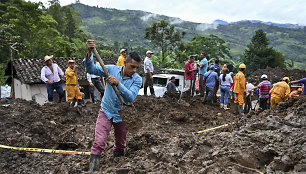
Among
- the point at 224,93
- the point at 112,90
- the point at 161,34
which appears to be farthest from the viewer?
the point at 161,34

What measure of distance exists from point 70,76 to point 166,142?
512 centimetres

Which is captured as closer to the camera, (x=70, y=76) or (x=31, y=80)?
(x=70, y=76)

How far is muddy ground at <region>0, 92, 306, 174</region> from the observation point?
9.41ft

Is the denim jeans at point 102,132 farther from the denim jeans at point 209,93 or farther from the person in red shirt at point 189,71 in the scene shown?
the person in red shirt at point 189,71

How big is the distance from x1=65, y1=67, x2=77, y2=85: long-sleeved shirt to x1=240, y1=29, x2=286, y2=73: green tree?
4459 centimetres

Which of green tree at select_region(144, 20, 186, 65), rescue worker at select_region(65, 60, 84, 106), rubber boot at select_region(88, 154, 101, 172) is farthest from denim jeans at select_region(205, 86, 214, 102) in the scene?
green tree at select_region(144, 20, 186, 65)

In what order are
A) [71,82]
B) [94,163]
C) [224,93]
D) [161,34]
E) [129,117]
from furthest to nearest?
[161,34] < [224,93] < [71,82] < [129,117] < [94,163]

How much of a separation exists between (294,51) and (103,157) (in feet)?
549

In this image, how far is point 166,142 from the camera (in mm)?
4297

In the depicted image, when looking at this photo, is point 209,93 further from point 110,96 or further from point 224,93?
point 110,96

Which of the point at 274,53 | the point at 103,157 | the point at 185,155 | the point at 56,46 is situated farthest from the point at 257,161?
the point at 274,53

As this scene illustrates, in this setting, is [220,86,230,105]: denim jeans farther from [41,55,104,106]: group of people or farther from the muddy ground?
[41,55,104,106]: group of people

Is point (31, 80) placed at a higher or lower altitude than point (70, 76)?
lower

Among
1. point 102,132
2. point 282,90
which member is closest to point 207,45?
point 282,90
